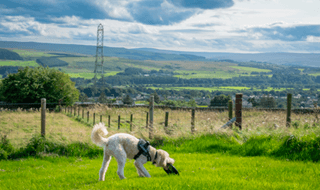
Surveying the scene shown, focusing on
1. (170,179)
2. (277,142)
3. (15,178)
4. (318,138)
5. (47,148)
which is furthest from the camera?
(47,148)

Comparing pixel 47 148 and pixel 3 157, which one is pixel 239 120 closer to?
pixel 47 148

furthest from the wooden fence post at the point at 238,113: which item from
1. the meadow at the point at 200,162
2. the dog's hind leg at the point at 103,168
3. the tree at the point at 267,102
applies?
the tree at the point at 267,102

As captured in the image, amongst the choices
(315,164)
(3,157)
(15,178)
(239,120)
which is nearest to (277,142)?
(315,164)

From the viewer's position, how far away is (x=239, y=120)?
11688 mm

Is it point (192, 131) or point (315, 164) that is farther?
point (192, 131)

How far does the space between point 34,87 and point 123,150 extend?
24564 mm

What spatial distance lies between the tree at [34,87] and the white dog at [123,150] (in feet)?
77.4

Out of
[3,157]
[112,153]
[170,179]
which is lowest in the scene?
[3,157]

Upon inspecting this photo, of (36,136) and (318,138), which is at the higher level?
(318,138)

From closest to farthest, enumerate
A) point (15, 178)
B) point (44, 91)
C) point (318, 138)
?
point (15, 178) < point (318, 138) < point (44, 91)

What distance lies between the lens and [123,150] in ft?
20.5

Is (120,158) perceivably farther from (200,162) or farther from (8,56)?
(8,56)

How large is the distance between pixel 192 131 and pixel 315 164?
16.2ft

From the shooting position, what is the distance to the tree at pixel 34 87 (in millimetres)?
27822
